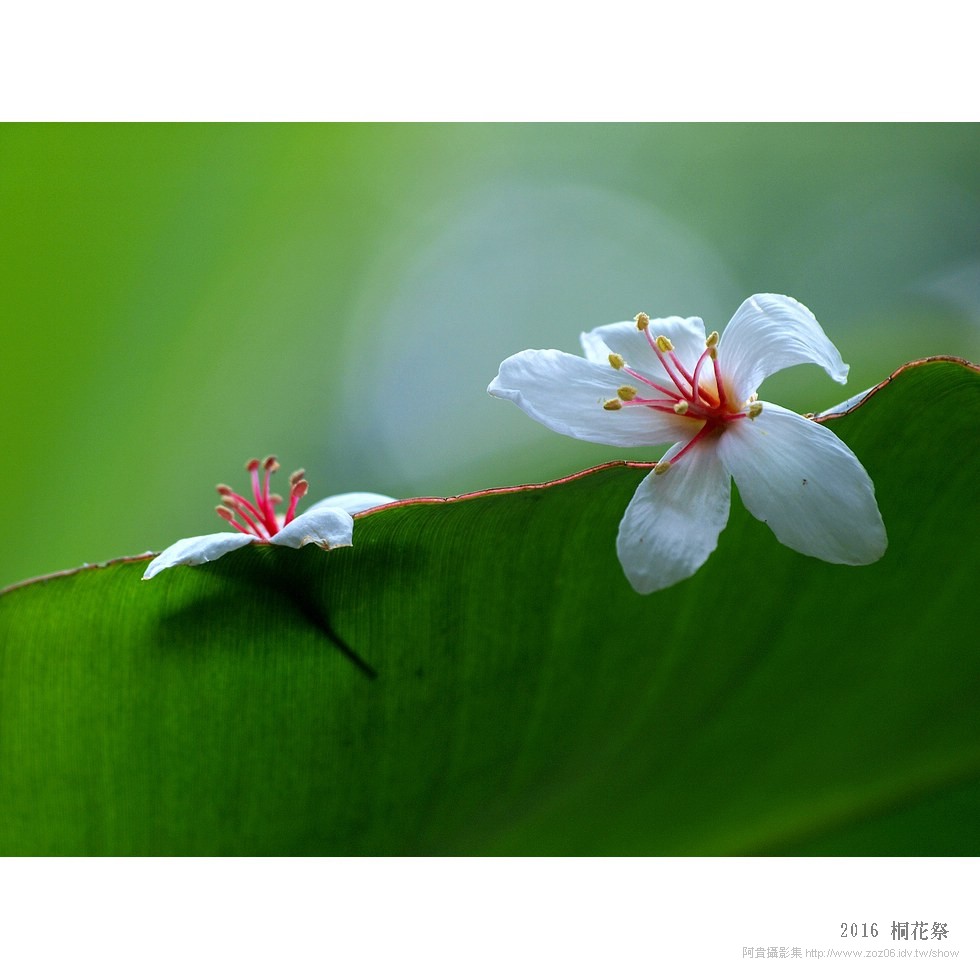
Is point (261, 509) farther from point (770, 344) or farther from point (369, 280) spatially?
point (369, 280)

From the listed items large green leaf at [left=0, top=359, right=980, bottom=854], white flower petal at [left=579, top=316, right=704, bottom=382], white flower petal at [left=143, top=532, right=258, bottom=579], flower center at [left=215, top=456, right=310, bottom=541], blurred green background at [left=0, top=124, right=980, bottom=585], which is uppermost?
blurred green background at [left=0, top=124, right=980, bottom=585]

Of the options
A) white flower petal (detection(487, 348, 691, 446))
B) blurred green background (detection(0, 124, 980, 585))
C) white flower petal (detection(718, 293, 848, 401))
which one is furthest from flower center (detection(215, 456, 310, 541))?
blurred green background (detection(0, 124, 980, 585))

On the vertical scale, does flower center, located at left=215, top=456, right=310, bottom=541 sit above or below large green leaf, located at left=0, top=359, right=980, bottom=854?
above

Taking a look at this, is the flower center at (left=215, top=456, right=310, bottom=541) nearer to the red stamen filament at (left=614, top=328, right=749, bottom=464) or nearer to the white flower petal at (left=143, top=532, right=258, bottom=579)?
the white flower petal at (left=143, top=532, right=258, bottom=579)

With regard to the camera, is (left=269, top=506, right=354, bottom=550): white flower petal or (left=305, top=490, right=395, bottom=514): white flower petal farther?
(left=305, top=490, right=395, bottom=514): white flower petal

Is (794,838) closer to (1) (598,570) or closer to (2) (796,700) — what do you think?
(2) (796,700)

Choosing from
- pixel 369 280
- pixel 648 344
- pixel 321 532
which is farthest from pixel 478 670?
pixel 369 280
